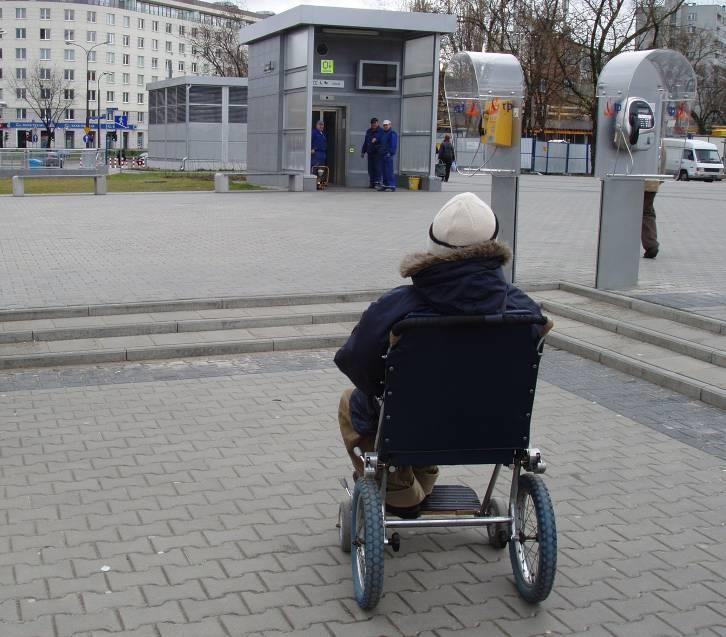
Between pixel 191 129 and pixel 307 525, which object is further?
pixel 191 129

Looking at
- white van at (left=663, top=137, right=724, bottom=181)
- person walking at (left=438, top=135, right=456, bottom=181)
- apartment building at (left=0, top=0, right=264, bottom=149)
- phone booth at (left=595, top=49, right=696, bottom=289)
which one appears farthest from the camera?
apartment building at (left=0, top=0, right=264, bottom=149)

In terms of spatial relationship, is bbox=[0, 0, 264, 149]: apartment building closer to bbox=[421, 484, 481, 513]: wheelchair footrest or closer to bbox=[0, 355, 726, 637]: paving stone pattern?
bbox=[0, 355, 726, 637]: paving stone pattern

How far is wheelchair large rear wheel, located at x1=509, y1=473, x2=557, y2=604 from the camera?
148 inches

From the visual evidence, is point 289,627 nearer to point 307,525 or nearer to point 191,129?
point 307,525

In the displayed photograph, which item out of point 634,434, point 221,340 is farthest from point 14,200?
point 634,434

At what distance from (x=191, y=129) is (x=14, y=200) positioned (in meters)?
20.2

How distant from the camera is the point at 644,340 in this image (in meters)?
8.80

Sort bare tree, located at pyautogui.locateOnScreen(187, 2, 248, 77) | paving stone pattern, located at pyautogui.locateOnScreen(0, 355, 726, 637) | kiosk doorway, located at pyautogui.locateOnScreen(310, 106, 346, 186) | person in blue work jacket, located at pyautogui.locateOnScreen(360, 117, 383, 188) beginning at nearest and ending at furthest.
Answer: paving stone pattern, located at pyautogui.locateOnScreen(0, 355, 726, 637) → person in blue work jacket, located at pyautogui.locateOnScreen(360, 117, 383, 188) → kiosk doorway, located at pyautogui.locateOnScreen(310, 106, 346, 186) → bare tree, located at pyautogui.locateOnScreen(187, 2, 248, 77)

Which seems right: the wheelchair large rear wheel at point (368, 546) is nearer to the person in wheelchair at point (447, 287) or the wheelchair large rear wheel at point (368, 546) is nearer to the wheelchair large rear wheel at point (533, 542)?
the person in wheelchair at point (447, 287)

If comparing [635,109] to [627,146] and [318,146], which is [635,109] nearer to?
[627,146]

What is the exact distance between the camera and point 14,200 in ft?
74.8

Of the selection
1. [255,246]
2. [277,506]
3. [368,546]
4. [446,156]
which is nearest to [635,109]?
[255,246]

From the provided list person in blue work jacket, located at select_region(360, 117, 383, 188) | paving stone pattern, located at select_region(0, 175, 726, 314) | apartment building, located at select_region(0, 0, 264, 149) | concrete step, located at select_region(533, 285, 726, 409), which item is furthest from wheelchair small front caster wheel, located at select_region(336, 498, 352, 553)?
apartment building, located at select_region(0, 0, 264, 149)

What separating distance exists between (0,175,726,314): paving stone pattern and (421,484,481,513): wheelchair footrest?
5.74 metres
